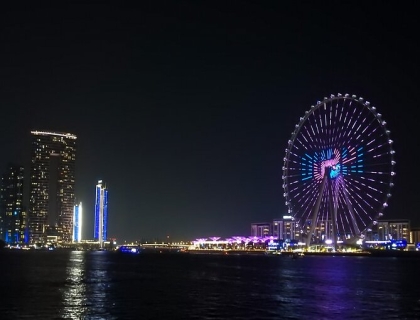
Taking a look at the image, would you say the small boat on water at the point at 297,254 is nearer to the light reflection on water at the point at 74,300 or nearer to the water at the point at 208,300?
the water at the point at 208,300

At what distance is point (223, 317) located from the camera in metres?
33.8

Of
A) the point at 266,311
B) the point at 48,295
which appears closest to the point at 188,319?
the point at 266,311

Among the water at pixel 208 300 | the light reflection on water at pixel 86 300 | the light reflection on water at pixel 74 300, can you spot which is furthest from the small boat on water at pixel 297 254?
the light reflection on water at pixel 74 300

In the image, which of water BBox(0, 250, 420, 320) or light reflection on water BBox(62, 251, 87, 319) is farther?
water BBox(0, 250, 420, 320)

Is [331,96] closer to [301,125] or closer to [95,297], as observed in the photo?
[301,125]

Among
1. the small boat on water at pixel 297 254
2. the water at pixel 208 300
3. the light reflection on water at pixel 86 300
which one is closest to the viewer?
the light reflection on water at pixel 86 300

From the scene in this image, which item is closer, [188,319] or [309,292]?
[188,319]

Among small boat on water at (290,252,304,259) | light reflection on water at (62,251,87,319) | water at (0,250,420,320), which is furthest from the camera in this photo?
small boat on water at (290,252,304,259)

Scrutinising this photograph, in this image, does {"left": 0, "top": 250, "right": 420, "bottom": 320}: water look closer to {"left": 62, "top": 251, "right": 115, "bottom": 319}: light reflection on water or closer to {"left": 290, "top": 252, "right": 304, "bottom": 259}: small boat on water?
{"left": 62, "top": 251, "right": 115, "bottom": 319}: light reflection on water

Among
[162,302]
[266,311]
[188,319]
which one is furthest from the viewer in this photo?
[162,302]

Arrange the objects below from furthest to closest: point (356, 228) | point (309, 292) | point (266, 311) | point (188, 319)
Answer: point (356, 228) < point (309, 292) < point (266, 311) < point (188, 319)

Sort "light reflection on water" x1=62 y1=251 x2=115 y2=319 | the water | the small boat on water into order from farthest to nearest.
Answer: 1. the small boat on water
2. the water
3. "light reflection on water" x1=62 y1=251 x2=115 y2=319

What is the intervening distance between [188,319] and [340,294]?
17803mm

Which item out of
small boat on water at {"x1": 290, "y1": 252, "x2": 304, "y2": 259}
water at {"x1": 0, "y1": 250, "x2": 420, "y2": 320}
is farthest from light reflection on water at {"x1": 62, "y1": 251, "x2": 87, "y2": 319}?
small boat on water at {"x1": 290, "y1": 252, "x2": 304, "y2": 259}
